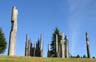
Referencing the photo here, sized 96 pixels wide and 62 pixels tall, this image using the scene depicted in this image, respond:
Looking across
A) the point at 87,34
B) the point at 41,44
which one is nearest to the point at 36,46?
the point at 41,44

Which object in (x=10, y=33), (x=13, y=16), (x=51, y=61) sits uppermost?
(x=13, y=16)

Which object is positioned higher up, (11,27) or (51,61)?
(11,27)

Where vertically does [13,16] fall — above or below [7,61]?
above

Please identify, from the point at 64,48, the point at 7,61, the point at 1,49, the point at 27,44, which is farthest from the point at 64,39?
the point at 7,61

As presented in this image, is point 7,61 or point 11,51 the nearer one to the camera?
point 7,61

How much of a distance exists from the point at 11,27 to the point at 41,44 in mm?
22065

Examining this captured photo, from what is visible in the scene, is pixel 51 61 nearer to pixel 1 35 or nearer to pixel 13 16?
pixel 13 16

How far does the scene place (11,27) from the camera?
3912 centimetres

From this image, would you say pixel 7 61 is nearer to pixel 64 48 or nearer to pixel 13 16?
pixel 13 16

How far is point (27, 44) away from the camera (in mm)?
57000

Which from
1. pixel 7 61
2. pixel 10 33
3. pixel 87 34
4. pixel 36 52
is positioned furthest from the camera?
pixel 36 52

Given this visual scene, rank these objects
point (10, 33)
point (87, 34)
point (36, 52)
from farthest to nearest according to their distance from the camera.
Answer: point (36, 52), point (87, 34), point (10, 33)

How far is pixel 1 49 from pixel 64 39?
19.5 m

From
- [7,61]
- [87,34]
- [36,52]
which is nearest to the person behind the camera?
[7,61]
